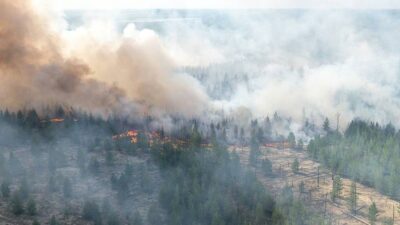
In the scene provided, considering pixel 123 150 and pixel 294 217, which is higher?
pixel 123 150

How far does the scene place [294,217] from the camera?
448 ft

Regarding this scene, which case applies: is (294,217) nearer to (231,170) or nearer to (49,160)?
(231,170)

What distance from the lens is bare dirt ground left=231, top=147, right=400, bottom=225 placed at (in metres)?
154

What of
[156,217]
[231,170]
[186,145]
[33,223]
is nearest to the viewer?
[33,223]

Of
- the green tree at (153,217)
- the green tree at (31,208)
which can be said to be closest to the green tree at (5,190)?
the green tree at (31,208)

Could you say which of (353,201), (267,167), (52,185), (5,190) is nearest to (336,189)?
(353,201)

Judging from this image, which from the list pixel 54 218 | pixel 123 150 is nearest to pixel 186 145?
pixel 123 150

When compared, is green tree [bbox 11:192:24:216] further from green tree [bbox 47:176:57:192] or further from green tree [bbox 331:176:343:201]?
green tree [bbox 331:176:343:201]

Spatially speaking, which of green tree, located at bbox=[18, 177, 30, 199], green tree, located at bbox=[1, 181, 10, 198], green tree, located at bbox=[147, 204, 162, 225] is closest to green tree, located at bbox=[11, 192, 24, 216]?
green tree, located at bbox=[18, 177, 30, 199]

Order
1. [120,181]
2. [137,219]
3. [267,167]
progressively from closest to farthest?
[137,219] < [120,181] < [267,167]

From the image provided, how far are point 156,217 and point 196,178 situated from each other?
22902 mm

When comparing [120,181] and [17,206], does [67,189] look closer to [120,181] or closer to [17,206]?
[120,181]

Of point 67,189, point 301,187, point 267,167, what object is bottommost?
point 301,187

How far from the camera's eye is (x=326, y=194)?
169 metres
